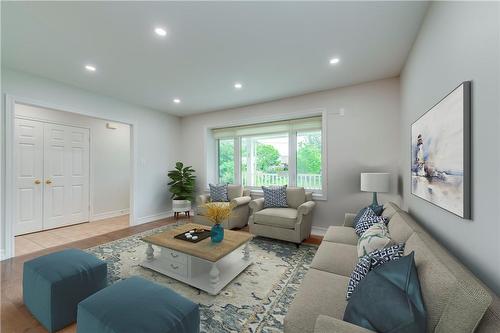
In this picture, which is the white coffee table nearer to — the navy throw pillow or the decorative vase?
the decorative vase

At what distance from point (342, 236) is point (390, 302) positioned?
1547 millimetres

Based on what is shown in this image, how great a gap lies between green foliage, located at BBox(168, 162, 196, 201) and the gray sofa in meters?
3.71

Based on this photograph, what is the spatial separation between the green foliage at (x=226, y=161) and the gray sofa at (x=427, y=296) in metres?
3.53

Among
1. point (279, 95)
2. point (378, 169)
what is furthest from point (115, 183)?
point (378, 169)

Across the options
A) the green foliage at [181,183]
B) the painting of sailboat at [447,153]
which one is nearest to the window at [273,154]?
the green foliage at [181,183]

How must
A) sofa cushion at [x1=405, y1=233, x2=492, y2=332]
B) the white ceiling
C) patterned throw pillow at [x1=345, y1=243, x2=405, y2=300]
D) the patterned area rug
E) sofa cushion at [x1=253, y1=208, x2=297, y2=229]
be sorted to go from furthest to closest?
sofa cushion at [x1=253, y1=208, x2=297, y2=229]
the white ceiling
the patterned area rug
patterned throw pillow at [x1=345, y1=243, x2=405, y2=300]
sofa cushion at [x1=405, y1=233, x2=492, y2=332]

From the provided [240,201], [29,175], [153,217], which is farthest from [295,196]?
[29,175]

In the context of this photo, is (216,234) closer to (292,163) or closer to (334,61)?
(292,163)

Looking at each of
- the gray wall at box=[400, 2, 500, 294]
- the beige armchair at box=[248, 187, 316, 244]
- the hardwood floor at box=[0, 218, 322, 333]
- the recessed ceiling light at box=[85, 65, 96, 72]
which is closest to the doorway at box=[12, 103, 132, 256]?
the hardwood floor at box=[0, 218, 322, 333]

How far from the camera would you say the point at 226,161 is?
16.9 ft

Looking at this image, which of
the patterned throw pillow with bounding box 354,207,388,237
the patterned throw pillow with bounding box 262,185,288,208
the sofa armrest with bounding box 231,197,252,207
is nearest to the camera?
the patterned throw pillow with bounding box 354,207,388,237

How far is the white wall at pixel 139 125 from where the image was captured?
2961 millimetres

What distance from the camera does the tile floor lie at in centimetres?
320

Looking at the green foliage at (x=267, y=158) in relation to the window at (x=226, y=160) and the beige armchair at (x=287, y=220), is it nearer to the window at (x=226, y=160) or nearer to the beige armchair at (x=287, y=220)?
the window at (x=226, y=160)
